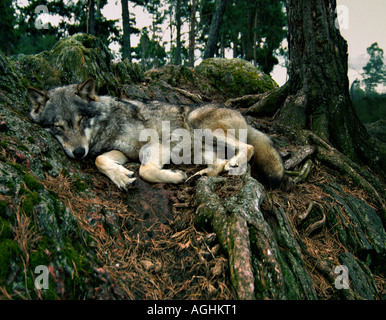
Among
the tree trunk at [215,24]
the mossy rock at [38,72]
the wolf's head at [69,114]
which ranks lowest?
the wolf's head at [69,114]

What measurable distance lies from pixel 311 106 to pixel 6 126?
5.25m

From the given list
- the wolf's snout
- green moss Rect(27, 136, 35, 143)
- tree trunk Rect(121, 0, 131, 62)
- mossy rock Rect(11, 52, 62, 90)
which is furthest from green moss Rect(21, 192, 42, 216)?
tree trunk Rect(121, 0, 131, 62)

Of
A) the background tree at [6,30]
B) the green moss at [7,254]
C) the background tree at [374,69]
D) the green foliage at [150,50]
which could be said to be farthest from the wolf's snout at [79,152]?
the background tree at [374,69]

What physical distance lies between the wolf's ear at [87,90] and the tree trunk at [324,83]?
3937 millimetres

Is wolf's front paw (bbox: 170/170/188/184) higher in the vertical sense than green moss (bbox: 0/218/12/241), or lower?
lower

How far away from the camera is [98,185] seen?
3.34 metres

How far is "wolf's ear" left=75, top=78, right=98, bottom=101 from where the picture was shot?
402cm

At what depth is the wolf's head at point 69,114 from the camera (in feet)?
11.8

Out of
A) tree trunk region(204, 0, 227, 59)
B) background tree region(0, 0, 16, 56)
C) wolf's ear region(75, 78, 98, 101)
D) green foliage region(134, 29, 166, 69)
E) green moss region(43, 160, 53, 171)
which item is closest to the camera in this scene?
green moss region(43, 160, 53, 171)

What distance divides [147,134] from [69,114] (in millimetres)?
1246

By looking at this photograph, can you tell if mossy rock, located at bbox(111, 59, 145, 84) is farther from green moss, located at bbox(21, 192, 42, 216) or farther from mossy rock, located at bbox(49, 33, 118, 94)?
green moss, located at bbox(21, 192, 42, 216)

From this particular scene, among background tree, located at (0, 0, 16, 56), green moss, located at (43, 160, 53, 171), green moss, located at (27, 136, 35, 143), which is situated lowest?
green moss, located at (43, 160, 53, 171)

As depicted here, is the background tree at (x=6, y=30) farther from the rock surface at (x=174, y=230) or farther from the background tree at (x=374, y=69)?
the background tree at (x=374, y=69)

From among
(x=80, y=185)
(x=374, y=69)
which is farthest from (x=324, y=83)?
(x=374, y=69)
